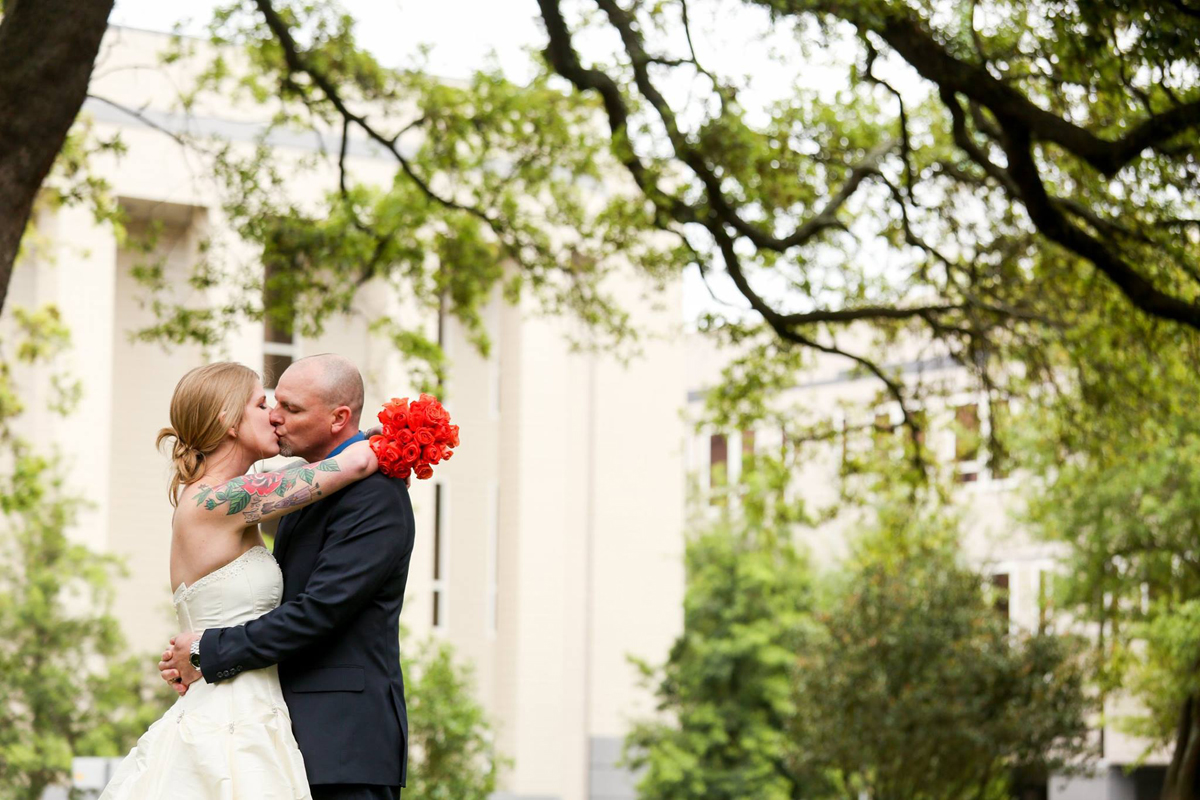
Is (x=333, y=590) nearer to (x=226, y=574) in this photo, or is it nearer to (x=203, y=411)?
(x=226, y=574)

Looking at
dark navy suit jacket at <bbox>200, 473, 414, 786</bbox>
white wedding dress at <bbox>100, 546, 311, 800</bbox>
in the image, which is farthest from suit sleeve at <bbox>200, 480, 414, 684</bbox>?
white wedding dress at <bbox>100, 546, 311, 800</bbox>

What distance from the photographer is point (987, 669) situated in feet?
85.1

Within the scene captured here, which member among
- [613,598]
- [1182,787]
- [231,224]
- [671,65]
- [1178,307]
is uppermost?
[671,65]

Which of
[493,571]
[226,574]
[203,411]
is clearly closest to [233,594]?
[226,574]

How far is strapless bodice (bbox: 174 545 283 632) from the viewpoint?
5.19m

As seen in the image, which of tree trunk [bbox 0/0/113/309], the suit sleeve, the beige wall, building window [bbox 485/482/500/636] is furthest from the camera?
building window [bbox 485/482/500/636]

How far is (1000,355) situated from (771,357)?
8.17 feet

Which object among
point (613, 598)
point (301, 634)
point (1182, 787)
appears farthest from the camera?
point (613, 598)

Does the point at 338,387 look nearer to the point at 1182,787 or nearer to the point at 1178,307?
the point at 1178,307

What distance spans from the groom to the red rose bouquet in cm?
6

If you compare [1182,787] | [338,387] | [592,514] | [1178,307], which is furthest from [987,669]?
[338,387]

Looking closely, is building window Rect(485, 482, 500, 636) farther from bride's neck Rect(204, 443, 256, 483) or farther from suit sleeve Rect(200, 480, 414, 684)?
suit sleeve Rect(200, 480, 414, 684)

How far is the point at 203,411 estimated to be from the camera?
17.2ft

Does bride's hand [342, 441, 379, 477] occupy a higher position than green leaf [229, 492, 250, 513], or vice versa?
bride's hand [342, 441, 379, 477]
